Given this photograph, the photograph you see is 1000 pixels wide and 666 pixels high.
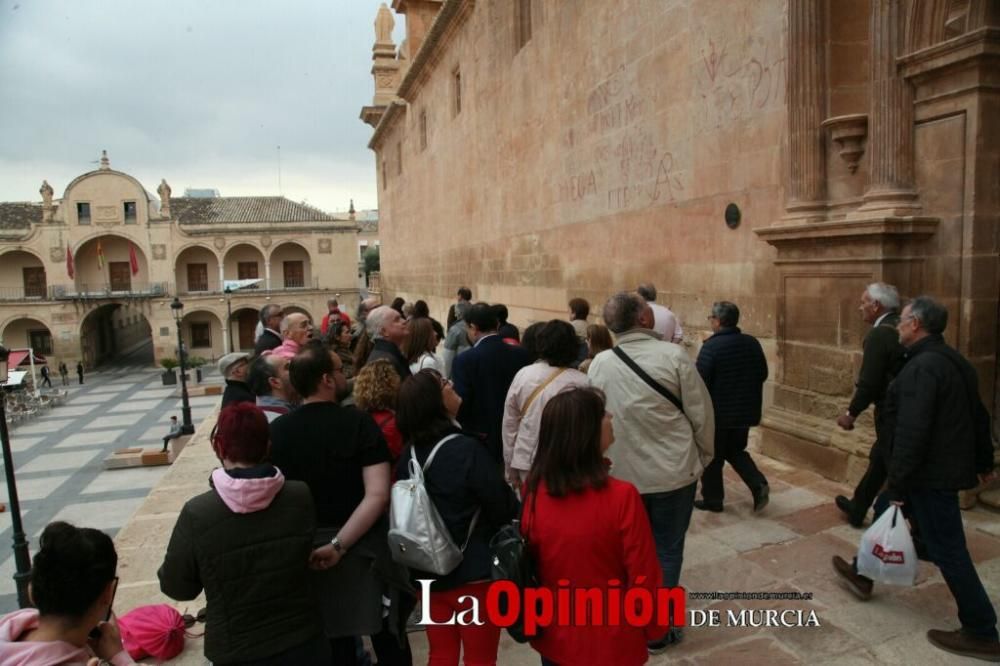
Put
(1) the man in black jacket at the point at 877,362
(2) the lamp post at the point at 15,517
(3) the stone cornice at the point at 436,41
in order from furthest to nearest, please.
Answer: (3) the stone cornice at the point at 436,41
(2) the lamp post at the point at 15,517
(1) the man in black jacket at the point at 877,362

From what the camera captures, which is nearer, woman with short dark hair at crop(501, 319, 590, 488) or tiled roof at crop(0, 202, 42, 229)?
woman with short dark hair at crop(501, 319, 590, 488)

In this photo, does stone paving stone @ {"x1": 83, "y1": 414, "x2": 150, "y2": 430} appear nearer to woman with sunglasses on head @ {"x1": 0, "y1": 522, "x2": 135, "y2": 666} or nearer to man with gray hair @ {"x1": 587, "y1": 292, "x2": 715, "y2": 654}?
man with gray hair @ {"x1": 587, "y1": 292, "x2": 715, "y2": 654}

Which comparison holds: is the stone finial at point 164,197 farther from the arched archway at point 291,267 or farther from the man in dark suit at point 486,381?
the man in dark suit at point 486,381

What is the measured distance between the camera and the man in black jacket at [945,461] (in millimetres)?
2746

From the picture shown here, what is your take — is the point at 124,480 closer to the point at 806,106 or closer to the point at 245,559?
the point at 245,559

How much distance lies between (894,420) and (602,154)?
20.2 feet

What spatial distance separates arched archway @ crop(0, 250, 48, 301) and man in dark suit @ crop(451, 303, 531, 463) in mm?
46369

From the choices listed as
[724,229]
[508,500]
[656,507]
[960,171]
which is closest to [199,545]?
[508,500]

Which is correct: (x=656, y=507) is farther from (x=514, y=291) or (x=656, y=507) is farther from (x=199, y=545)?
(x=514, y=291)

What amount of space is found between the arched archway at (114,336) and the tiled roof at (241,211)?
23.8 feet

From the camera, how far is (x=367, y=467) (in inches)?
102

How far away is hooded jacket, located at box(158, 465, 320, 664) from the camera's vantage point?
6.86 feet

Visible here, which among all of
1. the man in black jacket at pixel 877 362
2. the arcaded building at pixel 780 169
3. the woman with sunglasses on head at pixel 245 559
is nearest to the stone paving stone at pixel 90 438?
the arcaded building at pixel 780 169

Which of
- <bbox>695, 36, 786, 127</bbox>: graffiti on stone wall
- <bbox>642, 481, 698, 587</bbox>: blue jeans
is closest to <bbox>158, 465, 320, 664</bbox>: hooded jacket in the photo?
<bbox>642, 481, 698, 587</bbox>: blue jeans
